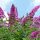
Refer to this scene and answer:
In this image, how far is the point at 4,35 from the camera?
80cm

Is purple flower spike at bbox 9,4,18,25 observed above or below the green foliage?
above

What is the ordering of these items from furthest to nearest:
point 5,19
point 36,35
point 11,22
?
1. point 5,19
2. point 11,22
3. point 36,35

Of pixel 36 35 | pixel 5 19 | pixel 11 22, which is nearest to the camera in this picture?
pixel 36 35

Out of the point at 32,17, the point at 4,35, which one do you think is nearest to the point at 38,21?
the point at 32,17

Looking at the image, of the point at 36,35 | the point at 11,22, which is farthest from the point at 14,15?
the point at 36,35

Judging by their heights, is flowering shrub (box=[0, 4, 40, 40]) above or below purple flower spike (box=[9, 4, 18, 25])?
below

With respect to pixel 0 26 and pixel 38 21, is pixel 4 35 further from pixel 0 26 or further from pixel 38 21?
pixel 38 21

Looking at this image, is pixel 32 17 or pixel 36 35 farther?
pixel 32 17

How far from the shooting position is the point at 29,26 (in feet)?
2.80

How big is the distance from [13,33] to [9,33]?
3cm

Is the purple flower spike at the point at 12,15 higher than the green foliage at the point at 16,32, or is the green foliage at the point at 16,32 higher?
the purple flower spike at the point at 12,15

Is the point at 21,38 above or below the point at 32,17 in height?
below

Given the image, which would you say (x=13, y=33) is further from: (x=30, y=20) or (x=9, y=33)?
(x=30, y=20)

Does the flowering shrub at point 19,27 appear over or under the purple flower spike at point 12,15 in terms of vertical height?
under
